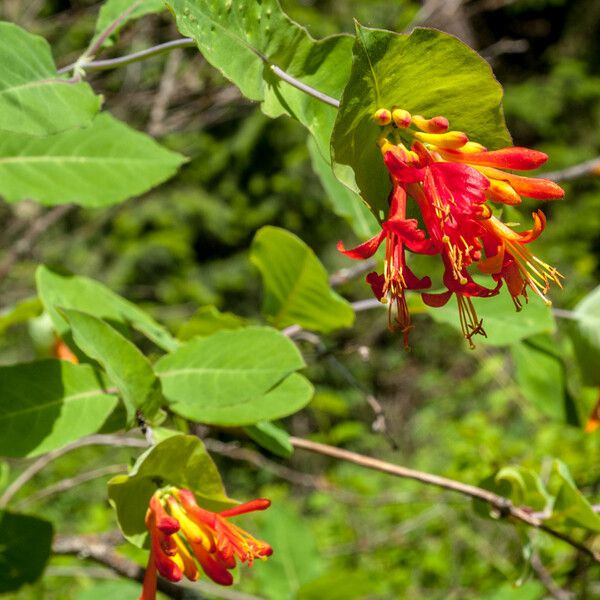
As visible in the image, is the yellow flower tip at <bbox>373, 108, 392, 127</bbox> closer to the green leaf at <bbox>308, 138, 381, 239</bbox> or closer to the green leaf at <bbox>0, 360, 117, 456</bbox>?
the green leaf at <bbox>0, 360, 117, 456</bbox>

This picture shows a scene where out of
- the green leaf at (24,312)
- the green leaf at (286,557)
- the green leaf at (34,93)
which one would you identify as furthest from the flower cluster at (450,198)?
the green leaf at (286,557)

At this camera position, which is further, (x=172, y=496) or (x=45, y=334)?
(x=45, y=334)

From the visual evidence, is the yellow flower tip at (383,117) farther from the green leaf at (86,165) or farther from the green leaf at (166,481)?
the green leaf at (86,165)

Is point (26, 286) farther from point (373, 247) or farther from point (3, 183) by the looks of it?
point (373, 247)

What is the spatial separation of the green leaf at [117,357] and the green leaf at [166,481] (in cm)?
8

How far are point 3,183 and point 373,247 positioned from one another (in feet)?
1.80

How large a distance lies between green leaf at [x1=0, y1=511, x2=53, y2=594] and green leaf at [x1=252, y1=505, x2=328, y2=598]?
1.74 feet

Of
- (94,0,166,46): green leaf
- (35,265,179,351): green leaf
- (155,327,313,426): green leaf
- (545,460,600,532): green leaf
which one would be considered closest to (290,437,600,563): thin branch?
(545,460,600,532): green leaf

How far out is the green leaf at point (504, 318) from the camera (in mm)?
1021

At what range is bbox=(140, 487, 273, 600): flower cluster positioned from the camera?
0.63 meters

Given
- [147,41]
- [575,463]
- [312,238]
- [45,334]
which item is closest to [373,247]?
[45,334]

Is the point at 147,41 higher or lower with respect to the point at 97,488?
higher

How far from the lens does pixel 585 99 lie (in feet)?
18.6

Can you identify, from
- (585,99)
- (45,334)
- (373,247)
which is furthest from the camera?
(585,99)
